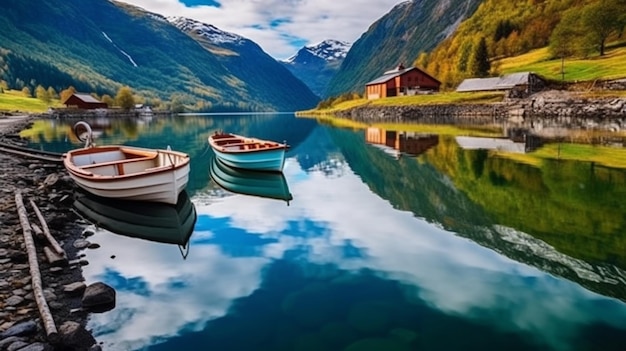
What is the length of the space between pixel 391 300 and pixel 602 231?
10.7 metres

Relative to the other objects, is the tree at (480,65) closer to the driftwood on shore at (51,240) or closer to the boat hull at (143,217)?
the boat hull at (143,217)

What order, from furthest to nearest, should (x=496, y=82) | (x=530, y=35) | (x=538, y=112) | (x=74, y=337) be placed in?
(x=530, y=35), (x=496, y=82), (x=538, y=112), (x=74, y=337)

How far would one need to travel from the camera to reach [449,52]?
18212cm

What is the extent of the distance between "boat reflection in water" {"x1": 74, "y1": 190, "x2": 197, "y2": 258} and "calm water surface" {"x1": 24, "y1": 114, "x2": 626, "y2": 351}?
0.68 m

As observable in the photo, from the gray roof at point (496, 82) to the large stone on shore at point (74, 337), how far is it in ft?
372

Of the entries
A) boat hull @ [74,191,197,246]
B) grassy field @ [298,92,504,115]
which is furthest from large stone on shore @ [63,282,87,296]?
grassy field @ [298,92,504,115]

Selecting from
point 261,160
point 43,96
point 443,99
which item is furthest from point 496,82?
point 43,96

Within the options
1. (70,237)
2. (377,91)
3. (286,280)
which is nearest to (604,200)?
(286,280)

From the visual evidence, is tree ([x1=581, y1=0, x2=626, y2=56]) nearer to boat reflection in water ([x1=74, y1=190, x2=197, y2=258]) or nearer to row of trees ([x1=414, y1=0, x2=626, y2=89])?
row of trees ([x1=414, y1=0, x2=626, y2=89])

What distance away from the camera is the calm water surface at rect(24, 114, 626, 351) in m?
10.5

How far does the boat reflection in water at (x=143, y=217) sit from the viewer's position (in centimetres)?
1912

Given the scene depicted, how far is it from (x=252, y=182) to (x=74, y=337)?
22320mm

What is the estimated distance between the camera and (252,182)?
1247 inches

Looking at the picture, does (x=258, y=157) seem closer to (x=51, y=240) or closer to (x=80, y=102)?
(x=51, y=240)
